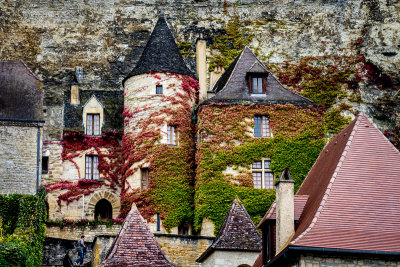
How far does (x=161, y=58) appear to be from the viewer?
39281 millimetres

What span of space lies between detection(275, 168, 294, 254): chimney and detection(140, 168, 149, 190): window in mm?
16947

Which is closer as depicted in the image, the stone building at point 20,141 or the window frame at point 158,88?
the stone building at point 20,141

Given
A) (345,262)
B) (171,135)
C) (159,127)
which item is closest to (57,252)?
(159,127)

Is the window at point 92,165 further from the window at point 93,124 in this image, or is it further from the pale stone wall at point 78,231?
the pale stone wall at point 78,231

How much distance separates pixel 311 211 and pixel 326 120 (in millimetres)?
23486

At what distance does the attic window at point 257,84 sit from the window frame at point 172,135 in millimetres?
3921

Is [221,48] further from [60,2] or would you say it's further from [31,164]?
[31,164]

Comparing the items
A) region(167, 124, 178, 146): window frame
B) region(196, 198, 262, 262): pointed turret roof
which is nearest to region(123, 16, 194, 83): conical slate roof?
region(167, 124, 178, 146): window frame

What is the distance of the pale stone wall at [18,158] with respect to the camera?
34.6 meters

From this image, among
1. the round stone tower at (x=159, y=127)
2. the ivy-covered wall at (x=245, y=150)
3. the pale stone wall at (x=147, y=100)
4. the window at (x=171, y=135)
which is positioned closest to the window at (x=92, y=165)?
the round stone tower at (x=159, y=127)

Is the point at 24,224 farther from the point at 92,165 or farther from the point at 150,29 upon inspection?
the point at 150,29

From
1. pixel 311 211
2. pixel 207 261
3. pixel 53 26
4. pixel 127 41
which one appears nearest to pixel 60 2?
pixel 53 26

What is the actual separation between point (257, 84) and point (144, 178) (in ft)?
21.6

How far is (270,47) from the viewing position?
48.5 m
